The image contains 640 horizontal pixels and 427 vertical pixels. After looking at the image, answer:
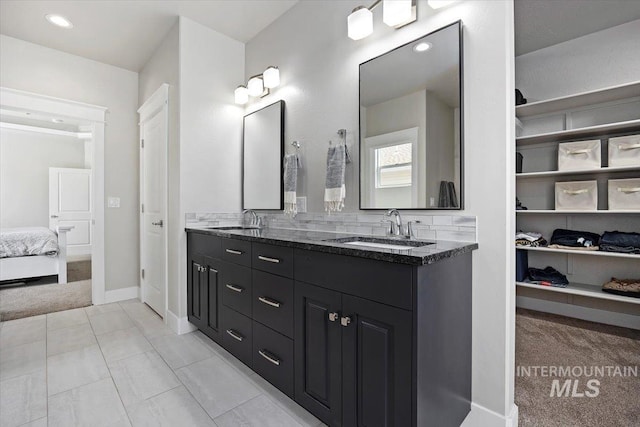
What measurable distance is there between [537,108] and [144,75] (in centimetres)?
427

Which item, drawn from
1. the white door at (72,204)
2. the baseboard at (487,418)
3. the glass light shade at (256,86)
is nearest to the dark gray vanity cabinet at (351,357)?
the baseboard at (487,418)

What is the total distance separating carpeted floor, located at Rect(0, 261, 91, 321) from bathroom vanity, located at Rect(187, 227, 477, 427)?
9.13 ft

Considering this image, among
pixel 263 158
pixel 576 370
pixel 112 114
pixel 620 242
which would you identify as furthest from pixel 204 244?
pixel 620 242

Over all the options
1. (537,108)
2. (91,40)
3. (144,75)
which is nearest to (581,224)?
(537,108)

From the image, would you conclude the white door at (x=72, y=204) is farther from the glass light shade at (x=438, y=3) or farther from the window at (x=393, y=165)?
the glass light shade at (x=438, y=3)

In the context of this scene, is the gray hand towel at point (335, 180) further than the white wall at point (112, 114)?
No

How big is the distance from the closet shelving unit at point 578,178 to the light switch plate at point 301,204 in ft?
7.18

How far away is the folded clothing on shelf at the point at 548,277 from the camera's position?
9.54 feet

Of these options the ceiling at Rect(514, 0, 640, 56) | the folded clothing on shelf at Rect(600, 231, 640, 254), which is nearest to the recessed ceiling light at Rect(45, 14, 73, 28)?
the ceiling at Rect(514, 0, 640, 56)

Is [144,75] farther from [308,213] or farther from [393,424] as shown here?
[393,424]

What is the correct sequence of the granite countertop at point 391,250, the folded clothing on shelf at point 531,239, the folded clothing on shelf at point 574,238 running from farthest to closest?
the folded clothing on shelf at point 531,239 → the folded clothing on shelf at point 574,238 → the granite countertop at point 391,250

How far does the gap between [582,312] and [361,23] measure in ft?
11.0

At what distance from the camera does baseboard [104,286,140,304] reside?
349cm

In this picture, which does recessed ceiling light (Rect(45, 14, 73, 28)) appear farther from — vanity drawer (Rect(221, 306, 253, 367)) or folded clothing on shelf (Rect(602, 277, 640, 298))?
folded clothing on shelf (Rect(602, 277, 640, 298))
